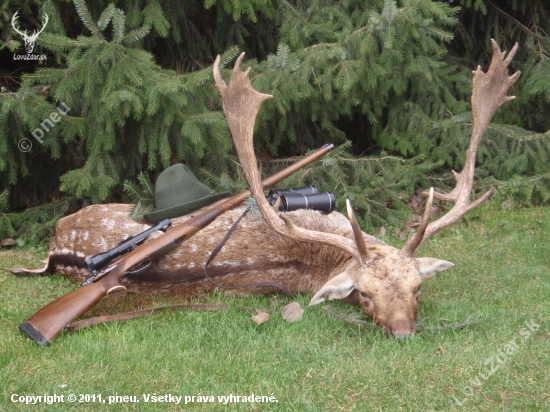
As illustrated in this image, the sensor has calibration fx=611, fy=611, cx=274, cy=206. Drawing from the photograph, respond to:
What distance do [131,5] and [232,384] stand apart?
412 centimetres

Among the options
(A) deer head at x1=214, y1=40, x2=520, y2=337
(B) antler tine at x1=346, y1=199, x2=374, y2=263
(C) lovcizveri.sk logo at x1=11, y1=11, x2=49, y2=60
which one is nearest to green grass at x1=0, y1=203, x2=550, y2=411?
(A) deer head at x1=214, y1=40, x2=520, y2=337

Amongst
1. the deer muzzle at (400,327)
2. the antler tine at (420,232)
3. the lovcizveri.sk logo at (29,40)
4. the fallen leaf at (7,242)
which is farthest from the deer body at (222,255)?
the lovcizveri.sk logo at (29,40)

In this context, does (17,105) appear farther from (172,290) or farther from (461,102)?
(461,102)

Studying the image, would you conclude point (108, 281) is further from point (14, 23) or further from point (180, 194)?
point (14, 23)

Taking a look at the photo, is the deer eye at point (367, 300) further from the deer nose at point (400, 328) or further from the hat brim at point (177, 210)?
the hat brim at point (177, 210)

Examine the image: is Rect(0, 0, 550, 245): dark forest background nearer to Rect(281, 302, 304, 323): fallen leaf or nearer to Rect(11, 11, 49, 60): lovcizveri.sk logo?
Rect(11, 11, 49, 60): lovcizveri.sk logo

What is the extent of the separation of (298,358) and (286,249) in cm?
135

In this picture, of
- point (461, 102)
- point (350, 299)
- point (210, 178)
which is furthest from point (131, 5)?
point (461, 102)

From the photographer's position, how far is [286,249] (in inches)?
193

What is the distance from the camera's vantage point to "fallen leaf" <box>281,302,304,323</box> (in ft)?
14.0

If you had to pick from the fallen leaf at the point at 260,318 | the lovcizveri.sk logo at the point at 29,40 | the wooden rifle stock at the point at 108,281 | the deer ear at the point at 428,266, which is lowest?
the deer ear at the point at 428,266

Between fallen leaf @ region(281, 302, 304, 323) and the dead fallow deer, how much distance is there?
154 mm

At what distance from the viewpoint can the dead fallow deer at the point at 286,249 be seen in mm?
4102

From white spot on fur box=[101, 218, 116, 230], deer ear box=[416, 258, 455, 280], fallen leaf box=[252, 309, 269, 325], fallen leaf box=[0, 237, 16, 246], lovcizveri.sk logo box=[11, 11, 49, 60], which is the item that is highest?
lovcizveri.sk logo box=[11, 11, 49, 60]
